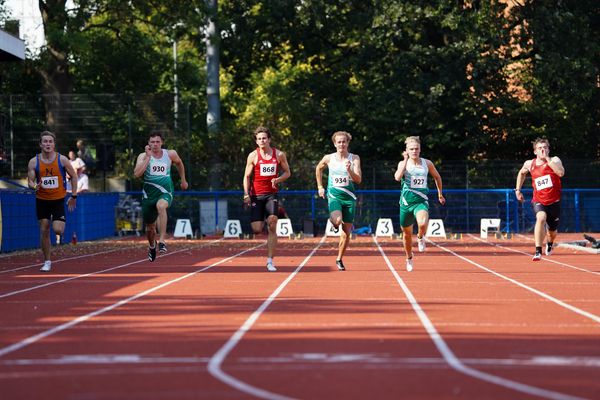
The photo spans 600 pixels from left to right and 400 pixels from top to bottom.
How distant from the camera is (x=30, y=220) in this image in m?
25.5

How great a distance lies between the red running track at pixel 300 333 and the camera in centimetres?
714

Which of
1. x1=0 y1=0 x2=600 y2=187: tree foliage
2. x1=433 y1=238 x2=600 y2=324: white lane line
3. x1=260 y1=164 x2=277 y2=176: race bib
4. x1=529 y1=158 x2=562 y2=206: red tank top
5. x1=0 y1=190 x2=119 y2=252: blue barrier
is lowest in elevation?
x1=433 y1=238 x2=600 y2=324: white lane line

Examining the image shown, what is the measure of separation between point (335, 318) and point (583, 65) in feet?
96.7

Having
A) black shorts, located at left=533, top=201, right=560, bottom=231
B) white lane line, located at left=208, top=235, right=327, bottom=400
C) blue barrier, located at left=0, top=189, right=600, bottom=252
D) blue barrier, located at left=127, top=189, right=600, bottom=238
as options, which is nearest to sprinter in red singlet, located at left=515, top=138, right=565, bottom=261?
black shorts, located at left=533, top=201, right=560, bottom=231

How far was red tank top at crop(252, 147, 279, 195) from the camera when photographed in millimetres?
17766

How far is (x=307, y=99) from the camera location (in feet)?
141

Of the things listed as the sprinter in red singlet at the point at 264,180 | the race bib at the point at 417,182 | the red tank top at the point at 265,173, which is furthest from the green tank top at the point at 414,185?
the red tank top at the point at 265,173

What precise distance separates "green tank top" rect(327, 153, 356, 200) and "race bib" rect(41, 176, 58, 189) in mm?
3971

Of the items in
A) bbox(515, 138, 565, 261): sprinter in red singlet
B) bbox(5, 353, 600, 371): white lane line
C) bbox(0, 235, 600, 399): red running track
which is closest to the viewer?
bbox(0, 235, 600, 399): red running track

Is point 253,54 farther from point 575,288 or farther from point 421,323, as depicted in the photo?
point 421,323

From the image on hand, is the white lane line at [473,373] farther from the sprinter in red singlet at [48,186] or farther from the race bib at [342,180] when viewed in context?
the sprinter in red singlet at [48,186]

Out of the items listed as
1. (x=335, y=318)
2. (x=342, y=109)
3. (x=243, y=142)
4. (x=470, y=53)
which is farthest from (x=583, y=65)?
(x=335, y=318)

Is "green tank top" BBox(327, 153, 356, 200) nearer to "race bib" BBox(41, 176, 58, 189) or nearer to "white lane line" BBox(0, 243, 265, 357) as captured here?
"white lane line" BBox(0, 243, 265, 357)

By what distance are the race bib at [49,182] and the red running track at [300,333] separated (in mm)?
1254
